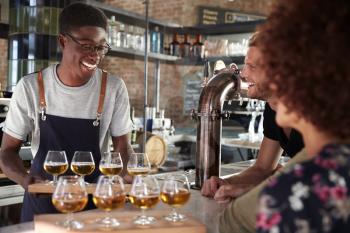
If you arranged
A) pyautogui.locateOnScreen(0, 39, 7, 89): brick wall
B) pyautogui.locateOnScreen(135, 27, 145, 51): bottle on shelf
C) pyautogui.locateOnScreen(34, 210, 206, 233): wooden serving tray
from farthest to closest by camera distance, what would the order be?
pyautogui.locateOnScreen(0, 39, 7, 89): brick wall
pyautogui.locateOnScreen(135, 27, 145, 51): bottle on shelf
pyautogui.locateOnScreen(34, 210, 206, 233): wooden serving tray

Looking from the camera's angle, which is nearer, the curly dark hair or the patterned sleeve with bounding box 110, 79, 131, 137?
the curly dark hair

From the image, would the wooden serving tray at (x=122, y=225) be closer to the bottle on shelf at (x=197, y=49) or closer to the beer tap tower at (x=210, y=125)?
the beer tap tower at (x=210, y=125)

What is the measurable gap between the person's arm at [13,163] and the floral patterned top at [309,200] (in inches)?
51.7

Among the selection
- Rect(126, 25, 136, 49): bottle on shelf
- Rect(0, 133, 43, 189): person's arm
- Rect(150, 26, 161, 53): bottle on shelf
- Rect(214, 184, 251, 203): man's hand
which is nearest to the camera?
Rect(214, 184, 251, 203): man's hand

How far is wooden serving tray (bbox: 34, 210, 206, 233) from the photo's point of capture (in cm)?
133

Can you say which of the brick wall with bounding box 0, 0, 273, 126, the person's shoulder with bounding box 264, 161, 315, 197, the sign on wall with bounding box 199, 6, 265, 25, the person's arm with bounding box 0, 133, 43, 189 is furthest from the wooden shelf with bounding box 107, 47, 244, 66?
the person's shoulder with bounding box 264, 161, 315, 197

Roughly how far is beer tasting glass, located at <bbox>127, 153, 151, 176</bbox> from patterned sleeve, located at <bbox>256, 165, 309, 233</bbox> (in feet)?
3.93

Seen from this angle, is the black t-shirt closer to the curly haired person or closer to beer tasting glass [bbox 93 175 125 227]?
beer tasting glass [bbox 93 175 125 227]

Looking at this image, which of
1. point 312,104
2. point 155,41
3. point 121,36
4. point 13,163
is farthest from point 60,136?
point 155,41

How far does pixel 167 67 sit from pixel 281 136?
5628 mm

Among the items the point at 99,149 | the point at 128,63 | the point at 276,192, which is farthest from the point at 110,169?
the point at 128,63

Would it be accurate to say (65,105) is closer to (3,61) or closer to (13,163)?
(13,163)

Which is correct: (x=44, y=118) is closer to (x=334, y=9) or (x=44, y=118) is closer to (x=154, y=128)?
(x=334, y=9)

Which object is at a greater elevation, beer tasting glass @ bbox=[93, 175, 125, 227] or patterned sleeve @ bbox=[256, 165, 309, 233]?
patterned sleeve @ bbox=[256, 165, 309, 233]
